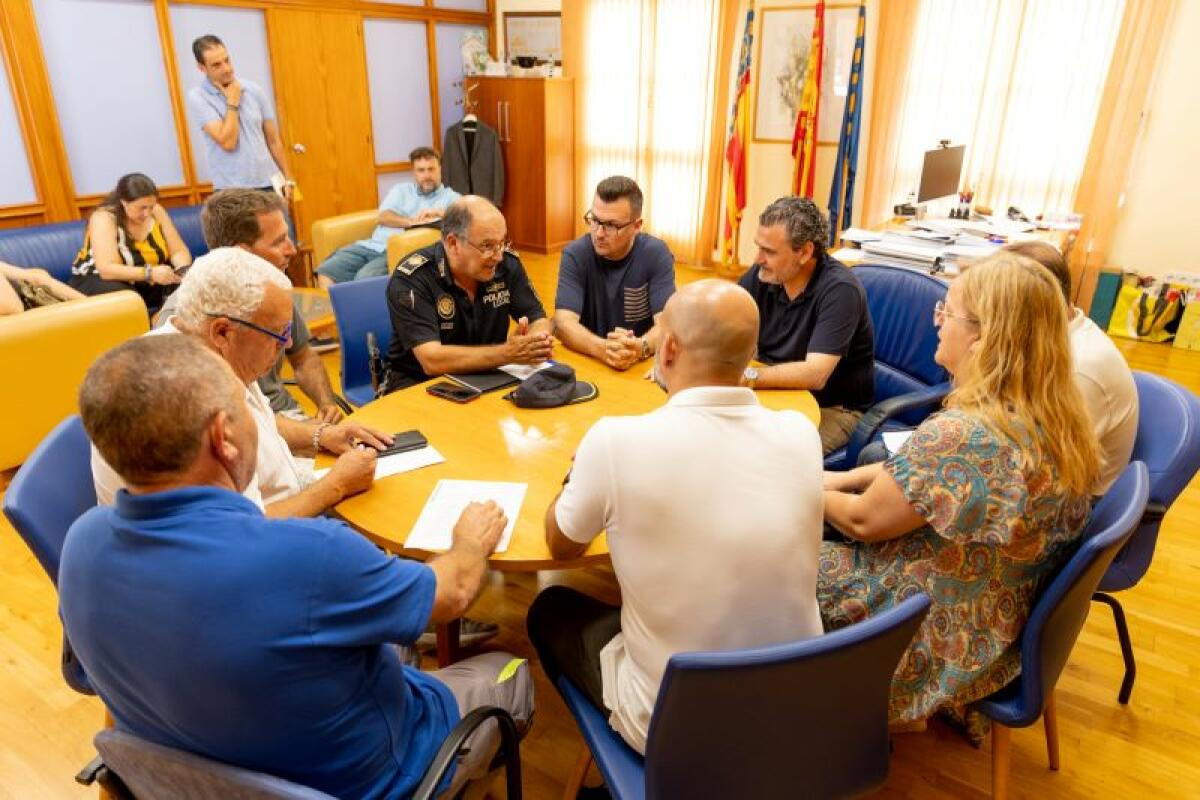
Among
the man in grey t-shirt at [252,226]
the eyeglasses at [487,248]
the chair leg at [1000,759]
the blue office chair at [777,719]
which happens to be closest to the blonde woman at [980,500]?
the chair leg at [1000,759]

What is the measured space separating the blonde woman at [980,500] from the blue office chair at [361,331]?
1.97 m

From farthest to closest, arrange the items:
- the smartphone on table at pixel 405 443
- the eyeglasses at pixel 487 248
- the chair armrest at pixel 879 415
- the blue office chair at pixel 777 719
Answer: the eyeglasses at pixel 487 248
the chair armrest at pixel 879 415
the smartphone on table at pixel 405 443
the blue office chair at pixel 777 719

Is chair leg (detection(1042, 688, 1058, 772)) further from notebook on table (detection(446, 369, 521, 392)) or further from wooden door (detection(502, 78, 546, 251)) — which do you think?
wooden door (detection(502, 78, 546, 251))

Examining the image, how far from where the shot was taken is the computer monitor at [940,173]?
4.92 m

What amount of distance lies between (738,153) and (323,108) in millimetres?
3498

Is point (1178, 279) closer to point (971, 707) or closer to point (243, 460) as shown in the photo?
point (971, 707)

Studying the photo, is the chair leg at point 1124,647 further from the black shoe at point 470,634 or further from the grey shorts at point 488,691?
the black shoe at point 470,634

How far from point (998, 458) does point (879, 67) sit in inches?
205

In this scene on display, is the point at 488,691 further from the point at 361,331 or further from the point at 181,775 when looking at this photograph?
the point at 361,331

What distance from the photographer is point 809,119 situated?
5.95 meters

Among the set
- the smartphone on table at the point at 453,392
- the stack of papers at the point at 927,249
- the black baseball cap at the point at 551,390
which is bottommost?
the smartphone on table at the point at 453,392

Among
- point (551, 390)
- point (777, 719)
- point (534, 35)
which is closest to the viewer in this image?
point (777, 719)

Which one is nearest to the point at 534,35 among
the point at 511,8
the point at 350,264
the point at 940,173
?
the point at 511,8

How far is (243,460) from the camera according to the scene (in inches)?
45.1
